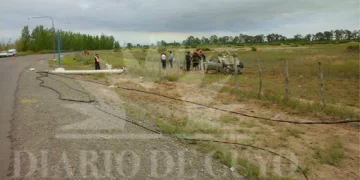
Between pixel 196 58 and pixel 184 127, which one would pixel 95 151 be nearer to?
pixel 184 127

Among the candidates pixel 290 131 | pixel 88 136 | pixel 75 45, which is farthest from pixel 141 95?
pixel 75 45

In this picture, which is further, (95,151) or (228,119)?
(228,119)

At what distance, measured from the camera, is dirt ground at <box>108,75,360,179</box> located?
500 centimetres

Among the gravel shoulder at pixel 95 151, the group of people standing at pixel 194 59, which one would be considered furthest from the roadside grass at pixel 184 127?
the group of people standing at pixel 194 59

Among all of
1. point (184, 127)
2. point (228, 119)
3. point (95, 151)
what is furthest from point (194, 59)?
point (95, 151)

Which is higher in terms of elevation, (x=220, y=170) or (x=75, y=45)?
(x=75, y=45)

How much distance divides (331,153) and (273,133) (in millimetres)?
1520

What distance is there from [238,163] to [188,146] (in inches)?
46.8

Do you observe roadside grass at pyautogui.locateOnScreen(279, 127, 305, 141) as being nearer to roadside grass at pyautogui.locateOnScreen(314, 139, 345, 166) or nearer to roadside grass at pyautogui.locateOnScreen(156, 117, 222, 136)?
roadside grass at pyautogui.locateOnScreen(314, 139, 345, 166)

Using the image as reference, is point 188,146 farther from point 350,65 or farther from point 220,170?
point 350,65

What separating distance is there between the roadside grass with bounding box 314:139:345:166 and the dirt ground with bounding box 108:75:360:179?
4 cm

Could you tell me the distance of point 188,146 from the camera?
5.70m

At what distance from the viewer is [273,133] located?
269 inches

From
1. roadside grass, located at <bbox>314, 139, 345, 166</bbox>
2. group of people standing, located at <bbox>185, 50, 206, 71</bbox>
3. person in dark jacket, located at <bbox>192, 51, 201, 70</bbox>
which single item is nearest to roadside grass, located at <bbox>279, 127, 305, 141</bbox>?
roadside grass, located at <bbox>314, 139, 345, 166</bbox>
